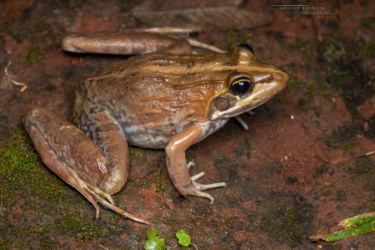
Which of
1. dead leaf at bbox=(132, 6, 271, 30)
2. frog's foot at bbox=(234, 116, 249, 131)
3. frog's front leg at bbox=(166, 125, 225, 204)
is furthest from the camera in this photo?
dead leaf at bbox=(132, 6, 271, 30)

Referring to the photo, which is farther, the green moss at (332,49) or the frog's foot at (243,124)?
the green moss at (332,49)

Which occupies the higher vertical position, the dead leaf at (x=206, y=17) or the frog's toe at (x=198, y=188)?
the dead leaf at (x=206, y=17)

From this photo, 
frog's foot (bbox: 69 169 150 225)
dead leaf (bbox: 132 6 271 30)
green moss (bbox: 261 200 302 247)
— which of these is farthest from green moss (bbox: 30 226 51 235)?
dead leaf (bbox: 132 6 271 30)

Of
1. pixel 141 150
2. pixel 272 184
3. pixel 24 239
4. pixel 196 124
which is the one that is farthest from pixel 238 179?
pixel 24 239

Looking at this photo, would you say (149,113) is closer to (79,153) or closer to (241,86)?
(79,153)

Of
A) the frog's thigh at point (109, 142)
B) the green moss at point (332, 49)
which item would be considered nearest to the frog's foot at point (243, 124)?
the frog's thigh at point (109, 142)

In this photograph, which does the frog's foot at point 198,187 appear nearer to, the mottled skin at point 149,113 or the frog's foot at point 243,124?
the mottled skin at point 149,113

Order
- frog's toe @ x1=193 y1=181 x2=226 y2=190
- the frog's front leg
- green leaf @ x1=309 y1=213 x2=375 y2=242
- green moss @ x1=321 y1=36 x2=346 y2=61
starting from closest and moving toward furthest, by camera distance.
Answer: green leaf @ x1=309 y1=213 x2=375 y2=242
the frog's front leg
frog's toe @ x1=193 y1=181 x2=226 y2=190
green moss @ x1=321 y1=36 x2=346 y2=61

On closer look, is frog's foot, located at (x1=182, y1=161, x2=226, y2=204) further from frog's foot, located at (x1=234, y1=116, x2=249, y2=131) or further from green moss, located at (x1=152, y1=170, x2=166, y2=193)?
frog's foot, located at (x1=234, y1=116, x2=249, y2=131)

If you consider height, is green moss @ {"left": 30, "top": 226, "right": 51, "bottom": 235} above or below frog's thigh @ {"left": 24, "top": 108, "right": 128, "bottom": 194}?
below
